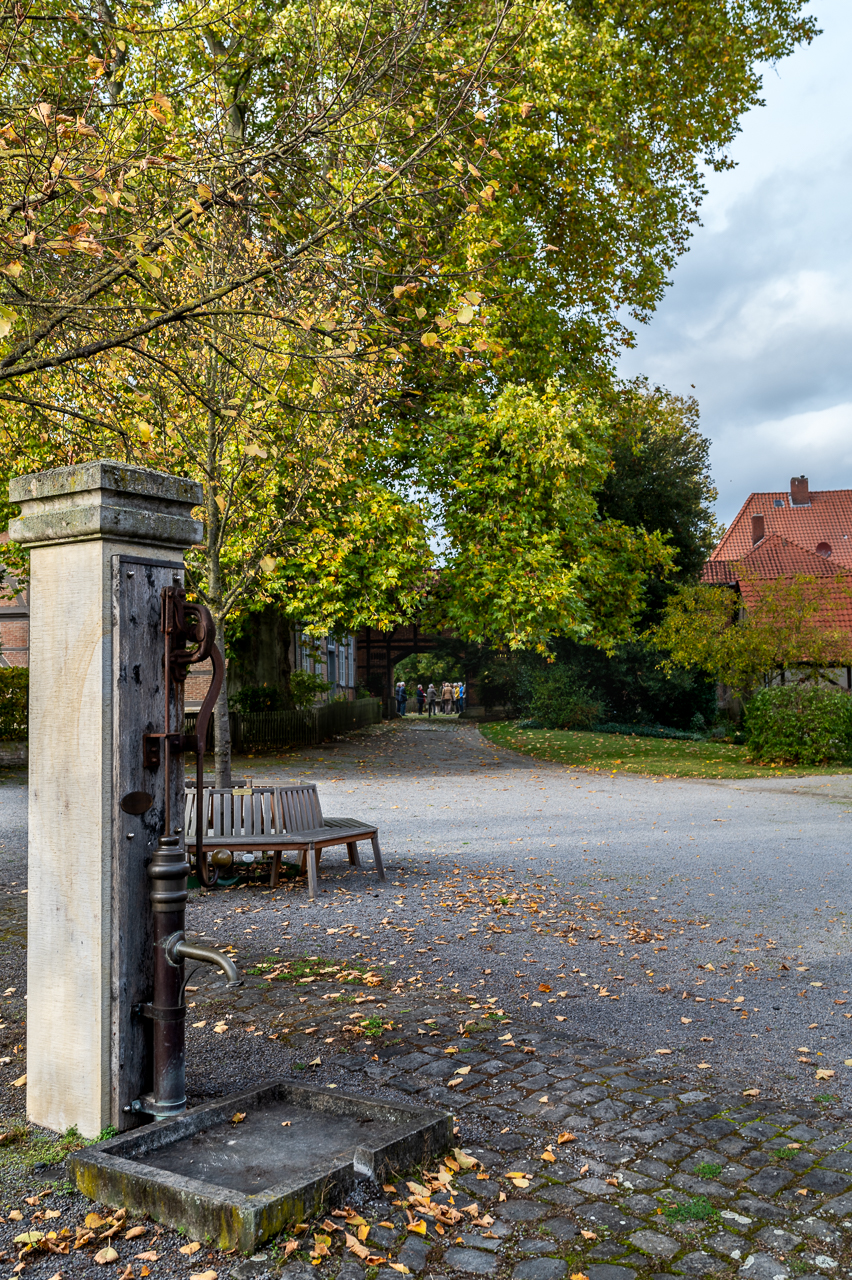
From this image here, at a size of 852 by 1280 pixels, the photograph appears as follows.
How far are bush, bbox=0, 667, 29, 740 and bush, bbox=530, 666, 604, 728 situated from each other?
14379mm

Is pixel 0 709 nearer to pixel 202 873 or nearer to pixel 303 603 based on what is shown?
pixel 303 603

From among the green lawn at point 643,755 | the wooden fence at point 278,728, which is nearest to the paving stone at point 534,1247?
the green lawn at point 643,755

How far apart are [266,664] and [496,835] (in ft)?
40.6

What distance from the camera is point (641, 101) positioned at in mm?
20953

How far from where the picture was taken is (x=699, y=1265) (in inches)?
110

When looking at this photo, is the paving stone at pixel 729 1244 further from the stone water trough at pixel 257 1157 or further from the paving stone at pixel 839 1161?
the stone water trough at pixel 257 1157

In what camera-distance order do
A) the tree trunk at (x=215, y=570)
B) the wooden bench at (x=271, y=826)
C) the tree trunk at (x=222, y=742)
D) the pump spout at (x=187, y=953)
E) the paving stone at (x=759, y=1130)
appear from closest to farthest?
the pump spout at (x=187, y=953), the paving stone at (x=759, y=1130), the wooden bench at (x=271, y=826), the tree trunk at (x=215, y=570), the tree trunk at (x=222, y=742)

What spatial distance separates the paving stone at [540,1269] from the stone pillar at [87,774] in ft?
4.49

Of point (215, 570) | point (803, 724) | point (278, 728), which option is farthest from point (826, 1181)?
point (278, 728)

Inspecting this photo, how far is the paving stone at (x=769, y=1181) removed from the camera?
319 cm

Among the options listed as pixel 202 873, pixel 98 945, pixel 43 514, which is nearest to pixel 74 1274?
pixel 98 945

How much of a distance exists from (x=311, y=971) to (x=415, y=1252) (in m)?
2.95

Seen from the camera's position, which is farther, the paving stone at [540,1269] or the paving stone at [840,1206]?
the paving stone at [840,1206]

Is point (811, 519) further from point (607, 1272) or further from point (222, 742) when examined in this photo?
point (607, 1272)
